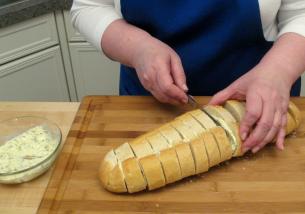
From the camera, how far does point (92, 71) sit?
204 cm

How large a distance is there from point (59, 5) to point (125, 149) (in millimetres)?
1051

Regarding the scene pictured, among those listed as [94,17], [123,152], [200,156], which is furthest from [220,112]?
[94,17]

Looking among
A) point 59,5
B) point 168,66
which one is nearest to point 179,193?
point 168,66

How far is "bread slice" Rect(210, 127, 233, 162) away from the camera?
0.90m

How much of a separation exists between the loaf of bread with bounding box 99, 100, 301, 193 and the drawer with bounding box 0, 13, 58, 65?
1.04 m

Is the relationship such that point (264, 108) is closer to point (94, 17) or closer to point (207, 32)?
point (207, 32)

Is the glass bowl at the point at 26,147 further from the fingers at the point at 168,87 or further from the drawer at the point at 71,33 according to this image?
the drawer at the point at 71,33

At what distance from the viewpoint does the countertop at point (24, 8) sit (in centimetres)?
165

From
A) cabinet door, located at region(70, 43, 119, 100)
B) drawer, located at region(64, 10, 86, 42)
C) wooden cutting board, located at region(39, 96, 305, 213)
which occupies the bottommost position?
cabinet door, located at region(70, 43, 119, 100)

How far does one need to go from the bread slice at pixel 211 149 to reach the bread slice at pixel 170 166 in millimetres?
73

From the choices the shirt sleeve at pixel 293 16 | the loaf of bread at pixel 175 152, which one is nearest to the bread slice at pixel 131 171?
the loaf of bread at pixel 175 152

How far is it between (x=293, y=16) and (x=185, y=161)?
0.46m

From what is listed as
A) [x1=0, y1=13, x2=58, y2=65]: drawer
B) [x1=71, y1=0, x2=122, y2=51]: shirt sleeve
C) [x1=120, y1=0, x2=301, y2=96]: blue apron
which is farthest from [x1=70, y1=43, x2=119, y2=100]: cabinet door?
[x1=120, y1=0, x2=301, y2=96]: blue apron

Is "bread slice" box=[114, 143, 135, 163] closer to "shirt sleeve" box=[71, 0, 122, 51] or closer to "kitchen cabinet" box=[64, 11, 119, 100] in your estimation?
"shirt sleeve" box=[71, 0, 122, 51]
